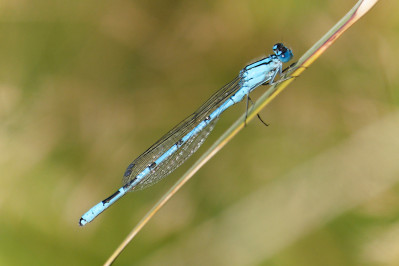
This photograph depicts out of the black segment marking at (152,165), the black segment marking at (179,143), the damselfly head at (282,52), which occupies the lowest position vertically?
the damselfly head at (282,52)

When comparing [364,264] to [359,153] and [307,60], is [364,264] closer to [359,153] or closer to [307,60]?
[359,153]

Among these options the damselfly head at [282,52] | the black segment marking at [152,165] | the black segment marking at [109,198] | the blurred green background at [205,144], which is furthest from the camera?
the black segment marking at [152,165]

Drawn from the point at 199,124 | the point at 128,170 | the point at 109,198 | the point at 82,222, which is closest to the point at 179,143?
the point at 199,124

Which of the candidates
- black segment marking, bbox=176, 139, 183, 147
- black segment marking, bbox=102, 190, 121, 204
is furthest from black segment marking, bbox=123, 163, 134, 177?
black segment marking, bbox=176, 139, 183, 147

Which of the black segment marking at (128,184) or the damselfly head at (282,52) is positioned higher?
the damselfly head at (282,52)

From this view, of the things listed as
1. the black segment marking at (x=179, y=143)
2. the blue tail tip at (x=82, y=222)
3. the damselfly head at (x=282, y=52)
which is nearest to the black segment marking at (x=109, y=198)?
the blue tail tip at (x=82, y=222)

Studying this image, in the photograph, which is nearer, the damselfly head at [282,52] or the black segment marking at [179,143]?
the damselfly head at [282,52]

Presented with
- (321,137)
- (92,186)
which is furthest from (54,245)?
(321,137)

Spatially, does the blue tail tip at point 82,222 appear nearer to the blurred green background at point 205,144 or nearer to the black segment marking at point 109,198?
the blurred green background at point 205,144
